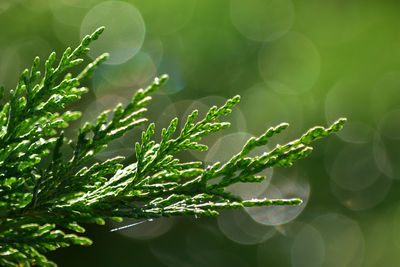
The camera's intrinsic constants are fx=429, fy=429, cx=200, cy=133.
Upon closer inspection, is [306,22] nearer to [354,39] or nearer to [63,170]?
[354,39]

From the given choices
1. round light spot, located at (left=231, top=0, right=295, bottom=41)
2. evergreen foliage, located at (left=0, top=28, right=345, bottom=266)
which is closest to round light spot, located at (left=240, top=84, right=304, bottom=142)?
round light spot, located at (left=231, top=0, right=295, bottom=41)

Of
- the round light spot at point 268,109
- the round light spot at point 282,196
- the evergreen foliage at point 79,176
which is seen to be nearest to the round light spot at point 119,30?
the round light spot at point 268,109

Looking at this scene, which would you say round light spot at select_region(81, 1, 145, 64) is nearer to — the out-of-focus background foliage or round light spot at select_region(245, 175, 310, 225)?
the out-of-focus background foliage

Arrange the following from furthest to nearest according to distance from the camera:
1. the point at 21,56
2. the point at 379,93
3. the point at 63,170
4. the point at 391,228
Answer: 1. the point at 379,93
2. the point at 391,228
3. the point at 21,56
4. the point at 63,170

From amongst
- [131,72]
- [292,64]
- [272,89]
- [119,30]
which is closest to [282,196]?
[272,89]

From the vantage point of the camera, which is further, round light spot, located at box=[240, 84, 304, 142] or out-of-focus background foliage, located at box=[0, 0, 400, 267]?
round light spot, located at box=[240, 84, 304, 142]

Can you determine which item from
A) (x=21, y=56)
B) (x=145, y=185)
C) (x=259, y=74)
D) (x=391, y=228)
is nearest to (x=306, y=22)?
(x=259, y=74)

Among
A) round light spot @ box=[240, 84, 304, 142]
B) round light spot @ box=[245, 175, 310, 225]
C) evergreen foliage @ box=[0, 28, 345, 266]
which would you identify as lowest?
evergreen foliage @ box=[0, 28, 345, 266]
